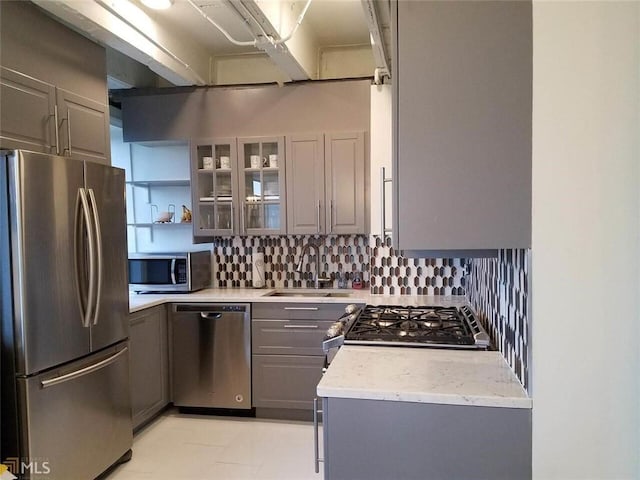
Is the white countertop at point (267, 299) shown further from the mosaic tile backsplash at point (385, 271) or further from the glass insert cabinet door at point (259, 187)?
the glass insert cabinet door at point (259, 187)

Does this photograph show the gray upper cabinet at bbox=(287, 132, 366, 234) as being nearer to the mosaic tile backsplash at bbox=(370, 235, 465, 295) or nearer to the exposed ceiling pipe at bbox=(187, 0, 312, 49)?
the mosaic tile backsplash at bbox=(370, 235, 465, 295)

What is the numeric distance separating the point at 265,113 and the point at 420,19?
219 centimetres

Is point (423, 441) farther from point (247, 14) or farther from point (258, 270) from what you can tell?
point (258, 270)

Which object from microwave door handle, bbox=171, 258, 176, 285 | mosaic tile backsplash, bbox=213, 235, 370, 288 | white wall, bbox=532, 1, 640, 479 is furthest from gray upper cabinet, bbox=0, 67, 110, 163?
white wall, bbox=532, 1, 640, 479

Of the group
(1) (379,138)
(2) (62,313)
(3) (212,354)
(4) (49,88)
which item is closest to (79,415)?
(2) (62,313)

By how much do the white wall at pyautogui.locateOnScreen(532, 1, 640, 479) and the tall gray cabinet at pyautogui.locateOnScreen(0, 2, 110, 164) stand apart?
2240 millimetres

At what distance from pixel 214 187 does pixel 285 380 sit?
5.21ft

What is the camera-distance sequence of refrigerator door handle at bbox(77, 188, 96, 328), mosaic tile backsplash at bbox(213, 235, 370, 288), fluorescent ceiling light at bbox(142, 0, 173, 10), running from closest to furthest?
refrigerator door handle at bbox(77, 188, 96, 328) < fluorescent ceiling light at bbox(142, 0, 173, 10) < mosaic tile backsplash at bbox(213, 235, 370, 288)

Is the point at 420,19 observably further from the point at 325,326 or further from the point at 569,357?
the point at 325,326

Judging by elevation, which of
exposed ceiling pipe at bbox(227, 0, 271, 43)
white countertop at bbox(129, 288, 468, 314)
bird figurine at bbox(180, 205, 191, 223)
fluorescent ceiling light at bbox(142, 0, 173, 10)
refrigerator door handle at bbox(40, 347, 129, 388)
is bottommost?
refrigerator door handle at bbox(40, 347, 129, 388)

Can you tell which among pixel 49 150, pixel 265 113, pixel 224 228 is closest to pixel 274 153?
pixel 265 113

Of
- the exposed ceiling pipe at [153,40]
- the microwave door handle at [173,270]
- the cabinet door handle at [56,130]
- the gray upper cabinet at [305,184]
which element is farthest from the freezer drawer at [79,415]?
the exposed ceiling pipe at [153,40]

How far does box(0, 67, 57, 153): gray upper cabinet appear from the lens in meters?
2.02

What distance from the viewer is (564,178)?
121cm
